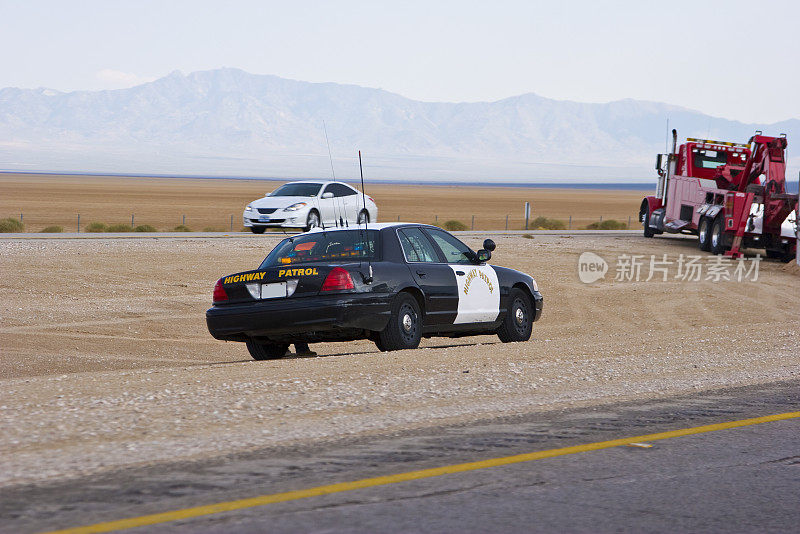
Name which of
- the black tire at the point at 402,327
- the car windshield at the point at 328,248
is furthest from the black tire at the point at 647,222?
the car windshield at the point at 328,248

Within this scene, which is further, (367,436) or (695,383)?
(695,383)

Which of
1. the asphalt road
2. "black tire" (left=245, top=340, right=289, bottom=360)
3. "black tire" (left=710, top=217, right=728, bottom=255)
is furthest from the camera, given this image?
"black tire" (left=710, top=217, right=728, bottom=255)

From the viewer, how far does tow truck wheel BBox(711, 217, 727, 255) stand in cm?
3073

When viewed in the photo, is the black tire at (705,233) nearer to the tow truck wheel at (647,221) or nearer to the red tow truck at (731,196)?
the red tow truck at (731,196)

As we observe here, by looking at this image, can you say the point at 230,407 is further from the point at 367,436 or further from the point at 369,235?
the point at 369,235

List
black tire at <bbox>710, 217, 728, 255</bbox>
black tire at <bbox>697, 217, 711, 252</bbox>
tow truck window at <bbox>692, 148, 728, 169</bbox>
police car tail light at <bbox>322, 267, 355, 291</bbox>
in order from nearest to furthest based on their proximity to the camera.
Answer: police car tail light at <bbox>322, 267, 355, 291</bbox>, black tire at <bbox>710, 217, 728, 255</bbox>, black tire at <bbox>697, 217, 711, 252</bbox>, tow truck window at <bbox>692, 148, 728, 169</bbox>

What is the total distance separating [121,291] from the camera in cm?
2116

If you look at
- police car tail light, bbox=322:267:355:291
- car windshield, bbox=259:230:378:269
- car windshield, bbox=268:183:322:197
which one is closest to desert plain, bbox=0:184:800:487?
police car tail light, bbox=322:267:355:291

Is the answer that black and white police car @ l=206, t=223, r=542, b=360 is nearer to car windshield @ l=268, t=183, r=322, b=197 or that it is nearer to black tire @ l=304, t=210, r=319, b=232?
black tire @ l=304, t=210, r=319, b=232

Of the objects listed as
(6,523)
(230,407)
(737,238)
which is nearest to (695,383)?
(230,407)

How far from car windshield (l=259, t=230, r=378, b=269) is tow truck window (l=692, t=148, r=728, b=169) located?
22586mm

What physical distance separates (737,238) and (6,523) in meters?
27.0

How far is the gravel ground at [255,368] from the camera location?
7629mm

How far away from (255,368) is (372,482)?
4.81 m
